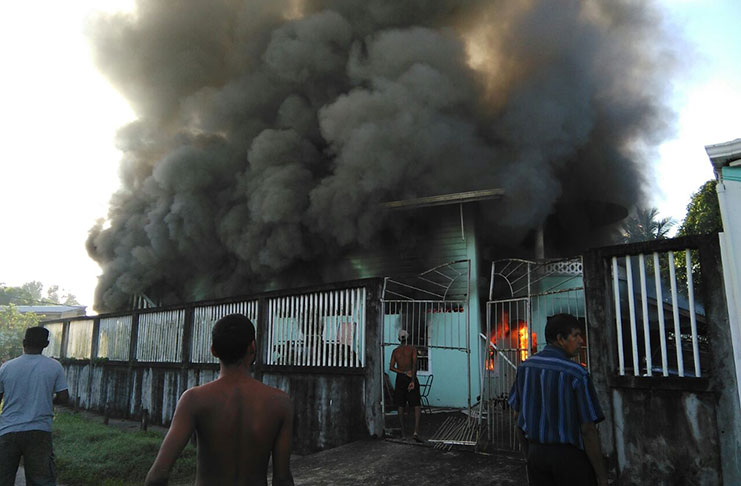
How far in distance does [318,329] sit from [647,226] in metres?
24.4

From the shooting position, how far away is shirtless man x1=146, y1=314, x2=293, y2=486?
2131 mm

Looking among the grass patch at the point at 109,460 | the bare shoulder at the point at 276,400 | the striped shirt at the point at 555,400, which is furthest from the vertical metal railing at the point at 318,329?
the bare shoulder at the point at 276,400

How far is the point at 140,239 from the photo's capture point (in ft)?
64.7

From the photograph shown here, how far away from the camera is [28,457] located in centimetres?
407

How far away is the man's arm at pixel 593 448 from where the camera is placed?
280 cm

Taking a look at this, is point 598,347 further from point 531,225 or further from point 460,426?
point 531,225

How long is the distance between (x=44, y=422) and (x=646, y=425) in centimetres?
529

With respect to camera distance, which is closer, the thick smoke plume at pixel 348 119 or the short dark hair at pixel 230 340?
the short dark hair at pixel 230 340

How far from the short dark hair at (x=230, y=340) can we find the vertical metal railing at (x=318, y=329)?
16.8ft

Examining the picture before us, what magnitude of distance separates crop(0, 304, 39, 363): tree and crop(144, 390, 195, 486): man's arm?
3166cm

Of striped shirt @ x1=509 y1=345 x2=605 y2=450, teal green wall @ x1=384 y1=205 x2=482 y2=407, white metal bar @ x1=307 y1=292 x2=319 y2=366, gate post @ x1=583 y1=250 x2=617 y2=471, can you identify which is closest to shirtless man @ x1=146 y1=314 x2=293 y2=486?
striped shirt @ x1=509 y1=345 x2=605 y2=450

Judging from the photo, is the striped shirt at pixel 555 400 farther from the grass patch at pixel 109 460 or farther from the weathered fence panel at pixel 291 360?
the grass patch at pixel 109 460

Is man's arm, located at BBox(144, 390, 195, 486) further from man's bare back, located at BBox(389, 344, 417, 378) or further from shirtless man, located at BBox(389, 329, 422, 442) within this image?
man's bare back, located at BBox(389, 344, 417, 378)

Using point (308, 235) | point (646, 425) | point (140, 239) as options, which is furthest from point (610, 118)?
point (140, 239)
